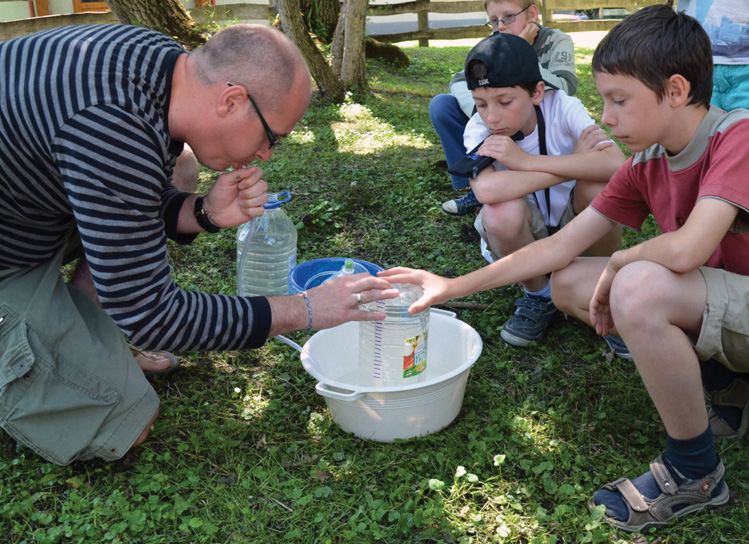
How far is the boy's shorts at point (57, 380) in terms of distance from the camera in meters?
2.11

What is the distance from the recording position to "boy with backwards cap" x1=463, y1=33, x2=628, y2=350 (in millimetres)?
2785

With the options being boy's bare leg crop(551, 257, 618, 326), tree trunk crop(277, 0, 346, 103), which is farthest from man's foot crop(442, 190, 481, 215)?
tree trunk crop(277, 0, 346, 103)

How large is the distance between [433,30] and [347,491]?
40.7 feet

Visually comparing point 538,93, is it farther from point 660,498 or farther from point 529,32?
point 660,498

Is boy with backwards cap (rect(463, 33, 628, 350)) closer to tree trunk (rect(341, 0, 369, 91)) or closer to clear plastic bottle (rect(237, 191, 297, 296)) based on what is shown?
clear plastic bottle (rect(237, 191, 297, 296))

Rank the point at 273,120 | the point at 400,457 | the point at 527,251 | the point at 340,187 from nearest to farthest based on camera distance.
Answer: the point at 273,120
the point at 400,457
the point at 527,251
the point at 340,187

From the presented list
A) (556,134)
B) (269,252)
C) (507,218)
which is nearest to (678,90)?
(507,218)

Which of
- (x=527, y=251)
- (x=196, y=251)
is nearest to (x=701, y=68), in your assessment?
(x=527, y=251)

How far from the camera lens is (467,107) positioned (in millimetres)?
3748

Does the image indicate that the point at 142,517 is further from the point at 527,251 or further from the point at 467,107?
the point at 467,107

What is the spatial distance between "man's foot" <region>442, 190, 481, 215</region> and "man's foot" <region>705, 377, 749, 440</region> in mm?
1937

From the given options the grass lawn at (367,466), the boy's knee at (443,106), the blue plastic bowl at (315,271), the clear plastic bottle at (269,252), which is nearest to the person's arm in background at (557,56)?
the boy's knee at (443,106)

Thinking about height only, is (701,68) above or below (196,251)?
above

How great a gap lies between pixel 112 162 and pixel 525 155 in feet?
5.53
